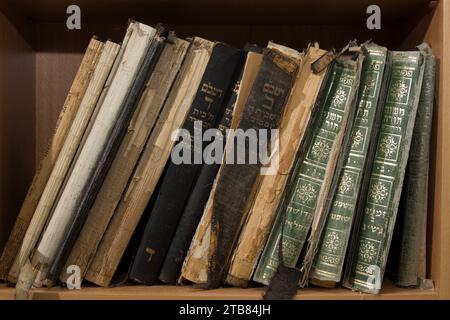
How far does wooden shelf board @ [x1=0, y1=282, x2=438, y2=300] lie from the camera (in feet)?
2.05

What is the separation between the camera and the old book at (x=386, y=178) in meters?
0.64

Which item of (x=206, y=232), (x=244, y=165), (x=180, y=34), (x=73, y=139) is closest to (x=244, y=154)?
(x=244, y=165)

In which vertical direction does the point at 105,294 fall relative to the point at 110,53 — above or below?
below

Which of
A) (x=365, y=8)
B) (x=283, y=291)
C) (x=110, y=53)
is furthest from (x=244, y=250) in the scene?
(x=365, y=8)

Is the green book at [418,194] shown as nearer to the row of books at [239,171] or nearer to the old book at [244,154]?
the row of books at [239,171]

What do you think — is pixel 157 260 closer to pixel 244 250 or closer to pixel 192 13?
pixel 244 250

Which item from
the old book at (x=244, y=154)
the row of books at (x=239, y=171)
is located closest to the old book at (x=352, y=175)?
the row of books at (x=239, y=171)

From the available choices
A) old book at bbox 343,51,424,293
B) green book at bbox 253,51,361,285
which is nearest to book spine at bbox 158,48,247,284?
green book at bbox 253,51,361,285

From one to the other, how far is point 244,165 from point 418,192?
246 millimetres

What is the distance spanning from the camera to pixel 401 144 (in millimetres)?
644

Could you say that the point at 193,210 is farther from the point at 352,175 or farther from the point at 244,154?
the point at 352,175

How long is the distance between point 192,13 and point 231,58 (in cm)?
20

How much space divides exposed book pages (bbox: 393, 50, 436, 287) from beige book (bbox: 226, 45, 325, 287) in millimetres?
149

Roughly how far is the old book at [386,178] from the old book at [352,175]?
2cm
